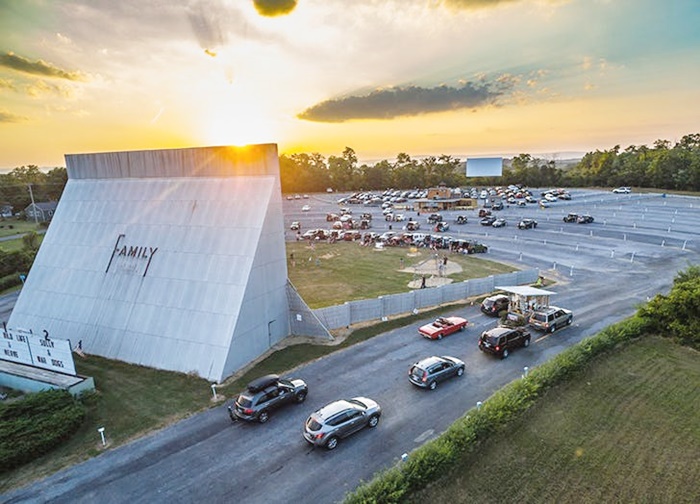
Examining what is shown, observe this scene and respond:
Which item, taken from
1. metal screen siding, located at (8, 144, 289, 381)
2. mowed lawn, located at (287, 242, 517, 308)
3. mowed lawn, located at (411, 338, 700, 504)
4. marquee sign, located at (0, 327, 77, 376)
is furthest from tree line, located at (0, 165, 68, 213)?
mowed lawn, located at (411, 338, 700, 504)

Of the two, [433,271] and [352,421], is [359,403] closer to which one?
[352,421]

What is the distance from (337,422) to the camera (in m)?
14.8

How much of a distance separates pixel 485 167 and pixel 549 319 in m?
93.4

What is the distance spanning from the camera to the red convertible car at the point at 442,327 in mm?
23938

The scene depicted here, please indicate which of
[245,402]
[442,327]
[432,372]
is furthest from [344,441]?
[442,327]

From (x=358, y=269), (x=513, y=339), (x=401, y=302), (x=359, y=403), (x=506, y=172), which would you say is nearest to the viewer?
(x=359, y=403)

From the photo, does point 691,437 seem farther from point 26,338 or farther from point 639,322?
point 26,338

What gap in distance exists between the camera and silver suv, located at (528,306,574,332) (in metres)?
24.3

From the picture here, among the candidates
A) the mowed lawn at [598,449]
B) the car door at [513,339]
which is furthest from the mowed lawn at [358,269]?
the mowed lawn at [598,449]

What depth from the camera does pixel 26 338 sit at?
20.0 meters

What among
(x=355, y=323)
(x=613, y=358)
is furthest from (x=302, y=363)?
(x=613, y=358)

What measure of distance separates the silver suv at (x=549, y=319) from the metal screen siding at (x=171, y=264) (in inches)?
633

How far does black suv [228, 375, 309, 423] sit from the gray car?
17.8 feet

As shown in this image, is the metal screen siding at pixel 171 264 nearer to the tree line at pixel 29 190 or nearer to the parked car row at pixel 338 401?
the parked car row at pixel 338 401
